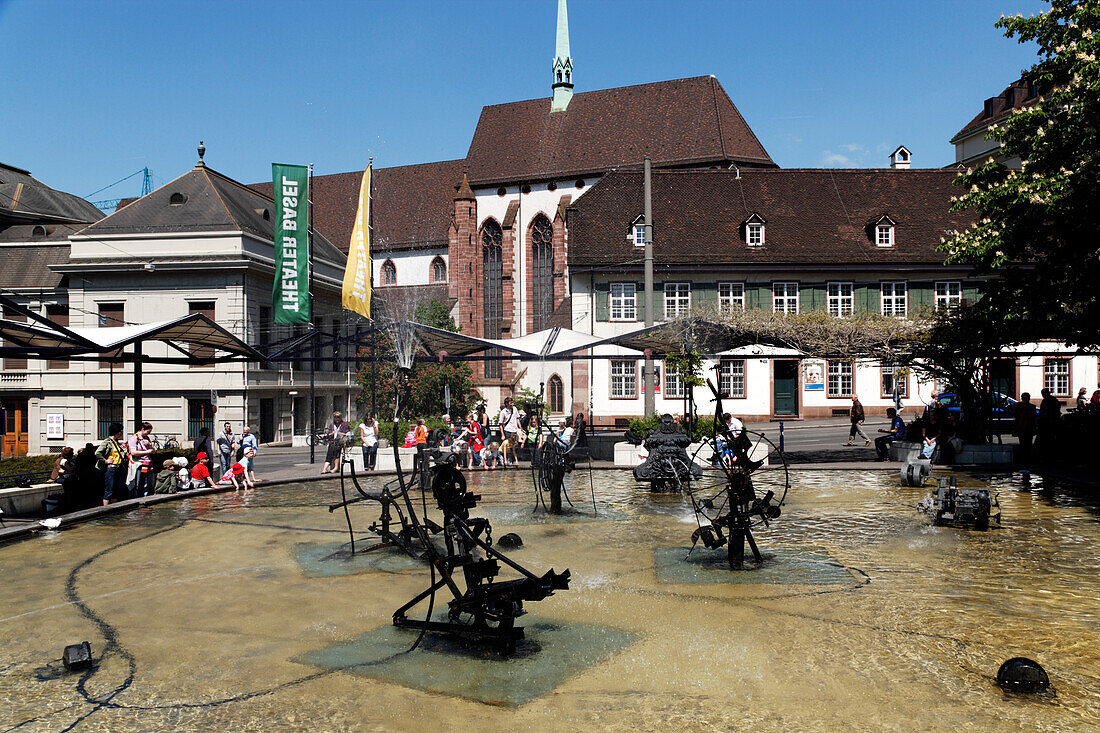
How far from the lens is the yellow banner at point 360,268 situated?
29.5 m

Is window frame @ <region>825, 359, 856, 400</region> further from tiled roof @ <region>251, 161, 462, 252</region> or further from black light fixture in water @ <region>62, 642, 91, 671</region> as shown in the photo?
black light fixture in water @ <region>62, 642, 91, 671</region>

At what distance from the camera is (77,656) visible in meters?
6.71

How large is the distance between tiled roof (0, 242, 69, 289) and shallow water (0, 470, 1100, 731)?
114 ft

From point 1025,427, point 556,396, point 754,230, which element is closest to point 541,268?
point 556,396

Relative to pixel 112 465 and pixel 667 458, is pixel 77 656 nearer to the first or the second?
pixel 112 465

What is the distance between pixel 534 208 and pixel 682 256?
2130cm

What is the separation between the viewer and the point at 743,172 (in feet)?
163

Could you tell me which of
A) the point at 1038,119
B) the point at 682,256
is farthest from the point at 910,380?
the point at 1038,119

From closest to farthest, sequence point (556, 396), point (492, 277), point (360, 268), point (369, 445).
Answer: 1. point (369, 445)
2. point (360, 268)
3. point (556, 396)
4. point (492, 277)

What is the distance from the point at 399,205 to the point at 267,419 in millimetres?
42766

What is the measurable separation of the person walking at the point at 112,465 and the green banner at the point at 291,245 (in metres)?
17.6

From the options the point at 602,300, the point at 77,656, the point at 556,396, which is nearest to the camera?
the point at 77,656

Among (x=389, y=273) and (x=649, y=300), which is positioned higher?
(x=389, y=273)

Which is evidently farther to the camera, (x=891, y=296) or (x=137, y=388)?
(x=891, y=296)
